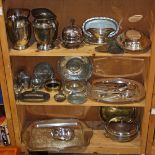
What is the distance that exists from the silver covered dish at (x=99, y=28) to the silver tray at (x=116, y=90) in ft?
1.11

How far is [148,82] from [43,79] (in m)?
0.67

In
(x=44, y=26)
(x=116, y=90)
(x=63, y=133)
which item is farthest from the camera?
(x=63, y=133)

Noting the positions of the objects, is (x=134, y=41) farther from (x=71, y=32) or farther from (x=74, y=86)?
(x=74, y=86)

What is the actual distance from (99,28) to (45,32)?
33cm

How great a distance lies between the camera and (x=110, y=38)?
1.82m

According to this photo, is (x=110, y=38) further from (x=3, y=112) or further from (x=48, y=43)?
(x=3, y=112)

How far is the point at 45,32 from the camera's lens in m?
1.69

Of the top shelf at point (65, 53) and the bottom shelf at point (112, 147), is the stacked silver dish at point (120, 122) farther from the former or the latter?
the top shelf at point (65, 53)

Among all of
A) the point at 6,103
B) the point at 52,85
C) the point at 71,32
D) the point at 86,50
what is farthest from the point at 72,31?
the point at 6,103

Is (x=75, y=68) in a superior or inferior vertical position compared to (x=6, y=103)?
superior

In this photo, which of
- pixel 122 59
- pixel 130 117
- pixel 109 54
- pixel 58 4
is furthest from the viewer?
pixel 130 117

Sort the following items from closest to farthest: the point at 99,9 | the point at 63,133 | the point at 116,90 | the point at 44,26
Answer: the point at 44,26
the point at 99,9
the point at 116,90
the point at 63,133

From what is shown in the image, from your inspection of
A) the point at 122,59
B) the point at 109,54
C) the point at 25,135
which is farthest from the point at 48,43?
the point at 25,135

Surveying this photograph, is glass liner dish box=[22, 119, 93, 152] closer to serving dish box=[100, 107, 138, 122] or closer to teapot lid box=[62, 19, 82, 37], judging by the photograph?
serving dish box=[100, 107, 138, 122]
